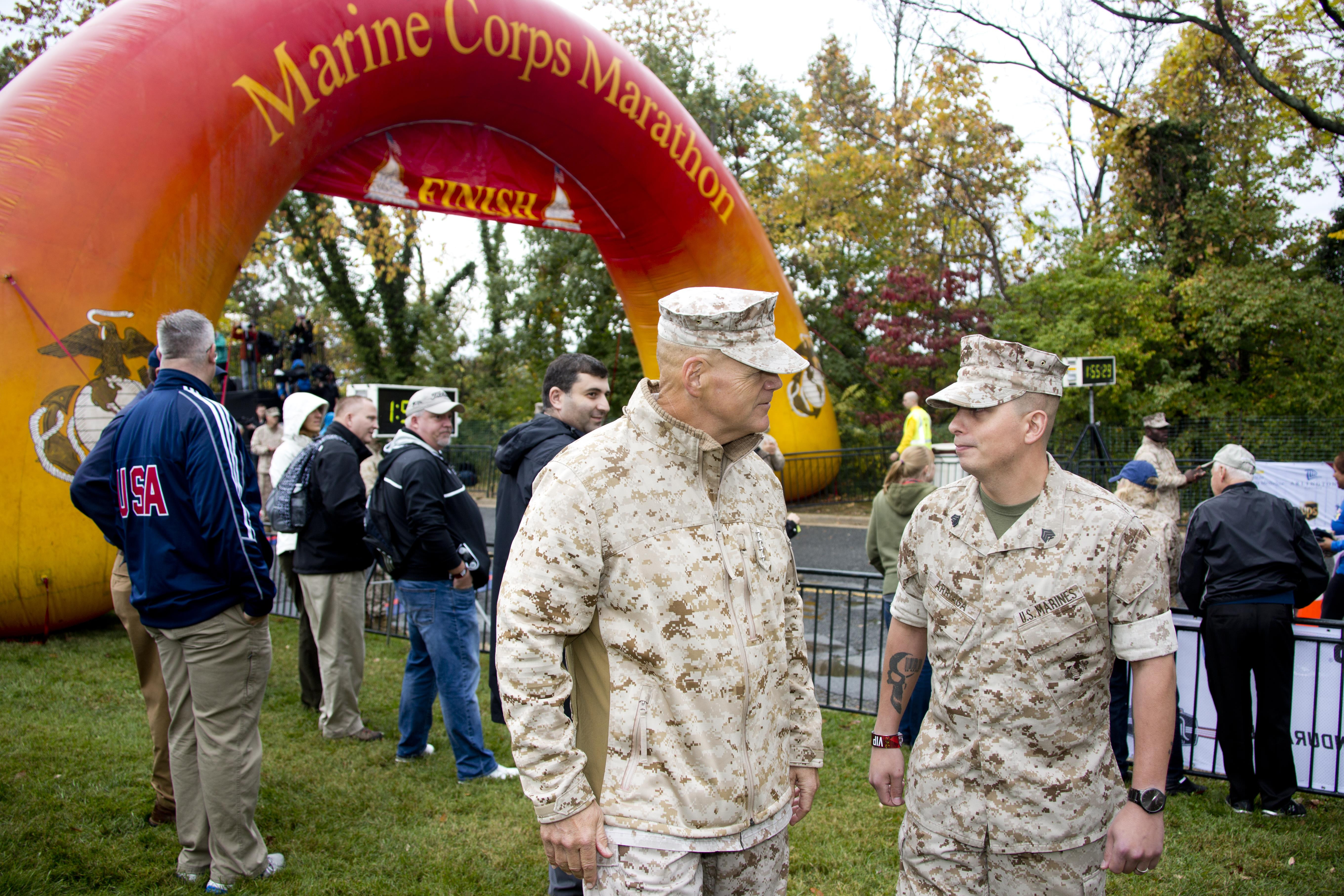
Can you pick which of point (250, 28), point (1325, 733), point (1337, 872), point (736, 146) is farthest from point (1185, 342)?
point (250, 28)

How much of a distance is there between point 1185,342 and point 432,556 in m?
18.5

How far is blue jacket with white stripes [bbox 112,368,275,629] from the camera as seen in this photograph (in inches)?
124

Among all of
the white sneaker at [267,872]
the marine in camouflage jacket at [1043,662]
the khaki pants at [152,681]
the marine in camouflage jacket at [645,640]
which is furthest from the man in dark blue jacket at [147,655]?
the marine in camouflage jacket at [1043,662]

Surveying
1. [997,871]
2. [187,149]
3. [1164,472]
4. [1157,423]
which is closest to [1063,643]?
[997,871]

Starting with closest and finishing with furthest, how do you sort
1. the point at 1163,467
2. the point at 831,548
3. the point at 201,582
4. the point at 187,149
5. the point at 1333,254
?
the point at 201,582, the point at 187,149, the point at 1163,467, the point at 831,548, the point at 1333,254

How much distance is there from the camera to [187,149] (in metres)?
6.35

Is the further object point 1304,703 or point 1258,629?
point 1304,703

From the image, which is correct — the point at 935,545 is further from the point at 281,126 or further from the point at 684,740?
the point at 281,126

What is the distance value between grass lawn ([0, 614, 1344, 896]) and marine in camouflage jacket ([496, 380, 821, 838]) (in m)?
1.90

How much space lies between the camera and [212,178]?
655 cm

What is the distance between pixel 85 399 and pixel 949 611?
20.1 ft

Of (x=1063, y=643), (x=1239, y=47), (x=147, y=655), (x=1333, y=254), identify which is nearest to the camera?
(x=1063, y=643)

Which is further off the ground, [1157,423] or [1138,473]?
[1157,423]

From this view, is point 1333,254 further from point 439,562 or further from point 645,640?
point 645,640
